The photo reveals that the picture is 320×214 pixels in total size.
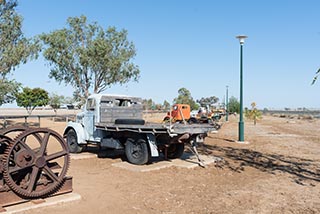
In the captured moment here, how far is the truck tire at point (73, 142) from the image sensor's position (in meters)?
11.8

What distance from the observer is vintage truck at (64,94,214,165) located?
9.02 m

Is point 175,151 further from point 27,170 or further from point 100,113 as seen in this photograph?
point 27,170

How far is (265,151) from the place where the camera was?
500 inches

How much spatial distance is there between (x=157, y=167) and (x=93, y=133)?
10.3 feet

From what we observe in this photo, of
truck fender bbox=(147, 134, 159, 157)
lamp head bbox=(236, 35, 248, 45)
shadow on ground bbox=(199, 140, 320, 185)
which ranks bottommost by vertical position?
shadow on ground bbox=(199, 140, 320, 185)

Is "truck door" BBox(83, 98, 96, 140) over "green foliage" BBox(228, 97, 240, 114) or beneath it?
beneath

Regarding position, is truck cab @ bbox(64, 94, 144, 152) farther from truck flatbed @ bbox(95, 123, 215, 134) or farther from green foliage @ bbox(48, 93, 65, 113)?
green foliage @ bbox(48, 93, 65, 113)

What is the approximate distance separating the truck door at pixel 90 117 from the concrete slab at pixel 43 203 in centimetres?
535

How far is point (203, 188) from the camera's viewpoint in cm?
697

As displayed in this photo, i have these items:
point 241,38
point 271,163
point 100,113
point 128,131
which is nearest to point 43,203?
point 128,131

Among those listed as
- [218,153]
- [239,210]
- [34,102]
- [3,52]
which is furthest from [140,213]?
[34,102]

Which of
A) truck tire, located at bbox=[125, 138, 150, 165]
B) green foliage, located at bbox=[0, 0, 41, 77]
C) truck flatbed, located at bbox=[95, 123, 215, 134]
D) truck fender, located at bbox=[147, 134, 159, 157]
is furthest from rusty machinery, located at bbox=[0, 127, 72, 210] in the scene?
green foliage, located at bbox=[0, 0, 41, 77]

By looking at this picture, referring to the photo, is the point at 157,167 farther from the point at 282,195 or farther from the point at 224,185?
the point at 282,195

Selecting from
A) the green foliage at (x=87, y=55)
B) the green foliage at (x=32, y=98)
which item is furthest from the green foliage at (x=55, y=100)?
the green foliage at (x=87, y=55)
